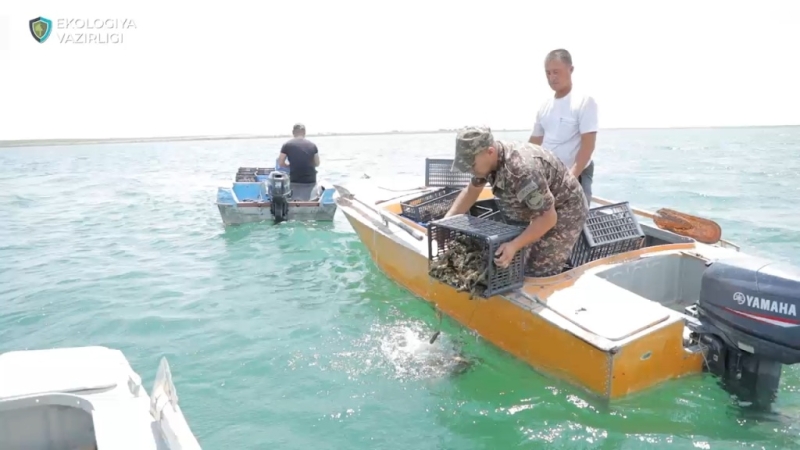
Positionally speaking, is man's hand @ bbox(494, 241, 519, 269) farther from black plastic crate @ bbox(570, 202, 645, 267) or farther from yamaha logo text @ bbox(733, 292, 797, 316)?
yamaha logo text @ bbox(733, 292, 797, 316)

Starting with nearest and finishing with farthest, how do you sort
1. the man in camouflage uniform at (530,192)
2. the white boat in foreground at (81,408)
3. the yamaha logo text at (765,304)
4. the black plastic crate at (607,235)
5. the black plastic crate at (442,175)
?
the white boat in foreground at (81,408) → the yamaha logo text at (765,304) → the man in camouflage uniform at (530,192) → the black plastic crate at (607,235) → the black plastic crate at (442,175)

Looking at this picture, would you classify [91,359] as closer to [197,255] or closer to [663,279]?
[663,279]

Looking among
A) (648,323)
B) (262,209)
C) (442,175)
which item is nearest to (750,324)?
(648,323)

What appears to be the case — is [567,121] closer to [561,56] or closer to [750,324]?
[561,56]

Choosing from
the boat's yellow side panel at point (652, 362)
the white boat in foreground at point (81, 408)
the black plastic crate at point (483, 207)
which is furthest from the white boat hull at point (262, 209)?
the white boat in foreground at point (81, 408)

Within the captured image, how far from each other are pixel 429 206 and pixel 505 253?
9.34 feet

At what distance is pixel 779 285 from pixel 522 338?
1510mm

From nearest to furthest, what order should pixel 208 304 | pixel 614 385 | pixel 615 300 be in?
pixel 614 385 < pixel 615 300 < pixel 208 304

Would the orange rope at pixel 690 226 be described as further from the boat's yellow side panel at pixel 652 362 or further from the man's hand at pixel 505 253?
the man's hand at pixel 505 253

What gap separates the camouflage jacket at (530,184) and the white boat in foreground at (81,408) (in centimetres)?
230

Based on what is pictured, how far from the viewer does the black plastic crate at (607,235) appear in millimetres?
4410

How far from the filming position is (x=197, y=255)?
27.2 feet

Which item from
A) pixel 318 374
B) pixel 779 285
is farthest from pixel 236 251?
pixel 779 285

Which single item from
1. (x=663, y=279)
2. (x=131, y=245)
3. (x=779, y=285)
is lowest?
(x=131, y=245)
